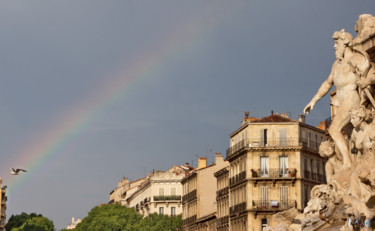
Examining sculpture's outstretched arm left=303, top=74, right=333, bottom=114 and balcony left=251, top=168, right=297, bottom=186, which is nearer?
sculpture's outstretched arm left=303, top=74, right=333, bottom=114

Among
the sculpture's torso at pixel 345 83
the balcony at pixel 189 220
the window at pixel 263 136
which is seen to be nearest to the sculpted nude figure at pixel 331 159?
the sculpture's torso at pixel 345 83

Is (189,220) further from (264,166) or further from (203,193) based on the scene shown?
(264,166)

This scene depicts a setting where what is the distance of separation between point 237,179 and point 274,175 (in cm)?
566

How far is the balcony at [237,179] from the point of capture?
323 feet

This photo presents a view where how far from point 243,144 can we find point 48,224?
89546 millimetres

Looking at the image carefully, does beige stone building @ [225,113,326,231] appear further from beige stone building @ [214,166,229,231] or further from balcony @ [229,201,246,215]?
beige stone building @ [214,166,229,231]

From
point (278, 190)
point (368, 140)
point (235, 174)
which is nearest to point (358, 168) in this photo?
point (368, 140)

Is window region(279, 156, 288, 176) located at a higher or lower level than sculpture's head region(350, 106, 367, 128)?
higher

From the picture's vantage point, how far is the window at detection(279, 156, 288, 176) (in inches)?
3812

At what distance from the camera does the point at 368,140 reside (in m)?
23.0

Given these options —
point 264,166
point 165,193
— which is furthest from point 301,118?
point 165,193

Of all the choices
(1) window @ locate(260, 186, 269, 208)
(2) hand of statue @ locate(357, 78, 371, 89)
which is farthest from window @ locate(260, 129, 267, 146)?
(2) hand of statue @ locate(357, 78, 371, 89)

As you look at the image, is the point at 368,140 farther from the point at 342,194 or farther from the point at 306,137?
the point at 306,137

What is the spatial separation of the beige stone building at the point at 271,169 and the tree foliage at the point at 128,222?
94.4 feet
